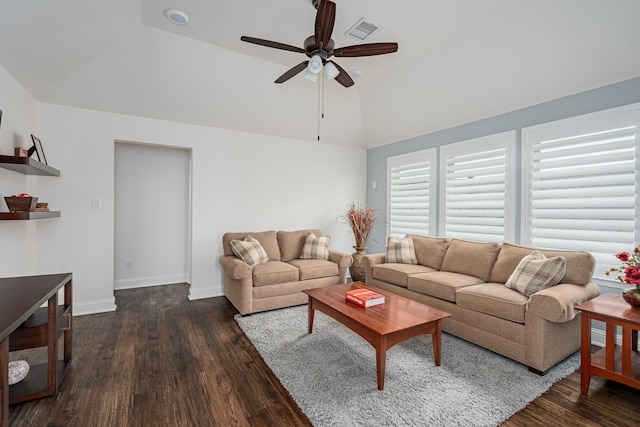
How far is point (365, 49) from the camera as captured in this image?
2.54 m

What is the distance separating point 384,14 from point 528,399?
3360mm

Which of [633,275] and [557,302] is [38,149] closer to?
[557,302]

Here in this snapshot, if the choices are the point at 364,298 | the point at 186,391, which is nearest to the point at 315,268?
the point at 364,298

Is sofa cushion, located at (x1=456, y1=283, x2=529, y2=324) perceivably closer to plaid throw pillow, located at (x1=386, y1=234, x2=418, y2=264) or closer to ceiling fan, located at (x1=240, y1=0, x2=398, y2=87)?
plaid throw pillow, located at (x1=386, y1=234, x2=418, y2=264)

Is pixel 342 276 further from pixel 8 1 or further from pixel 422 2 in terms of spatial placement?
pixel 8 1

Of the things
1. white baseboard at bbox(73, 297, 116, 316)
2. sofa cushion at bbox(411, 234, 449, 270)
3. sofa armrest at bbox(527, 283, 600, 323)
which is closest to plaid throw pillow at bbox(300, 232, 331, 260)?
sofa cushion at bbox(411, 234, 449, 270)

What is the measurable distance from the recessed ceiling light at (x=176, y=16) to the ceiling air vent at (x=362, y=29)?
160 centimetres

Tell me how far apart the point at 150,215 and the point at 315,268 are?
303 cm

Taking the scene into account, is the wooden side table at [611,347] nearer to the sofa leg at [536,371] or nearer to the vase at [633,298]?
the vase at [633,298]

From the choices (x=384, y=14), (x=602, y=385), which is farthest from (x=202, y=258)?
(x=602, y=385)

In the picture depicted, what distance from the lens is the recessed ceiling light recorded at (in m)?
2.81

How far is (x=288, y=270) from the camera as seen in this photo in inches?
152

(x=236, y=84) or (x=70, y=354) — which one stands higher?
(x=236, y=84)

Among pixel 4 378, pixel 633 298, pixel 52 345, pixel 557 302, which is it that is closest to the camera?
pixel 4 378
